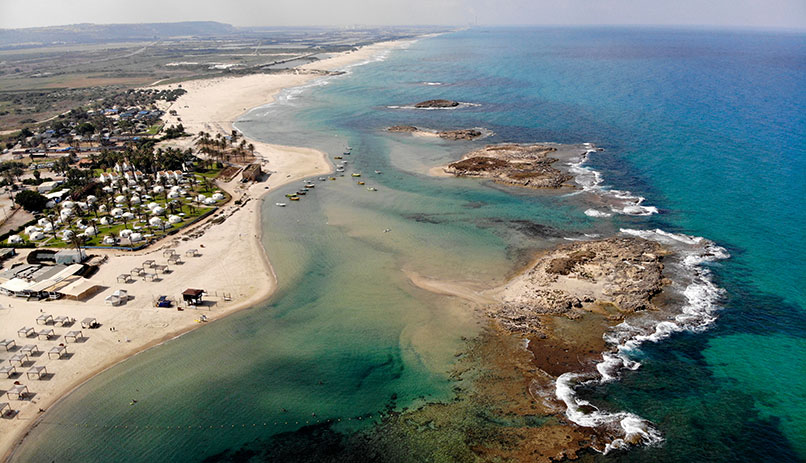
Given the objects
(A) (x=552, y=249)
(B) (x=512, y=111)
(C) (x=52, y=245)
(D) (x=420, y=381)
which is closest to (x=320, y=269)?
(D) (x=420, y=381)

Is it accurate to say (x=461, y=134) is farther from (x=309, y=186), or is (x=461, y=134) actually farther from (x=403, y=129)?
(x=309, y=186)

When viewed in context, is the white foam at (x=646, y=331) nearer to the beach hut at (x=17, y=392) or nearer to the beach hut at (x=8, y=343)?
the beach hut at (x=17, y=392)

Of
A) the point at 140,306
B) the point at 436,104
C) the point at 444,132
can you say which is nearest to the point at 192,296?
the point at 140,306

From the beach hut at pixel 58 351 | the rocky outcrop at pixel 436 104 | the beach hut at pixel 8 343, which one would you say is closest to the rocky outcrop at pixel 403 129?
the rocky outcrop at pixel 436 104

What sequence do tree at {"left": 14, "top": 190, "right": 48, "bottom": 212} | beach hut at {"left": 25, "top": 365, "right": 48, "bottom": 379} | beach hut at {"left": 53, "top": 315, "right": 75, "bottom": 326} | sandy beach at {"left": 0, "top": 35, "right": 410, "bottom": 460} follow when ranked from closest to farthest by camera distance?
sandy beach at {"left": 0, "top": 35, "right": 410, "bottom": 460}
beach hut at {"left": 25, "top": 365, "right": 48, "bottom": 379}
beach hut at {"left": 53, "top": 315, "right": 75, "bottom": 326}
tree at {"left": 14, "top": 190, "right": 48, "bottom": 212}

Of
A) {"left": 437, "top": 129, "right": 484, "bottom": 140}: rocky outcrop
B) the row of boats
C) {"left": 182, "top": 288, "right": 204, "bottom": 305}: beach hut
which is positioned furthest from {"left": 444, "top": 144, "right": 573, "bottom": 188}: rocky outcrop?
{"left": 182, "top": 288, "right": 204, "bottom": 305}: beach hut

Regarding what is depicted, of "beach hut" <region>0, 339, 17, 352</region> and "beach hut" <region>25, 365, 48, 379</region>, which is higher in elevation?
"beach hut" <region>0, 339, 17, 352</region>

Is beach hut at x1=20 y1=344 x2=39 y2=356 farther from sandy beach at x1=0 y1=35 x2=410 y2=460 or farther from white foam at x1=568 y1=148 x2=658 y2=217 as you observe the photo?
Result: white foam at x1=568 y1=148 x2=658 y2=217
